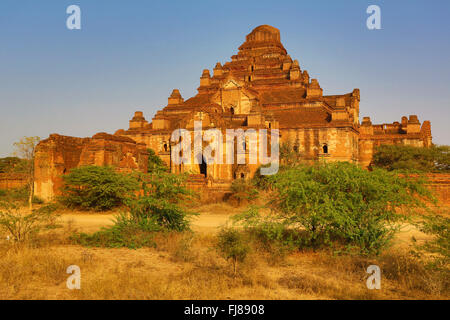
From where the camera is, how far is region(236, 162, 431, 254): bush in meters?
9.21

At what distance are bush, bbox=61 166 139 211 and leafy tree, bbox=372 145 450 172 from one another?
65.7 feet

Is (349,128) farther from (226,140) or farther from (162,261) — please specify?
(162,261)

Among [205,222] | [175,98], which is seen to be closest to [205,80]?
[175,98]

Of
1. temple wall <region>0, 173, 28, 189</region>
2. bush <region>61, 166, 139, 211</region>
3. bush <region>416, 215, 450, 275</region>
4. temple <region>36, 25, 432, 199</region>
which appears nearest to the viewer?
bush <region>416, 215, 450, 275</region>

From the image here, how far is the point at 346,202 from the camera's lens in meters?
9.34

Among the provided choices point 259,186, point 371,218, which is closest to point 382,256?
point 371,218

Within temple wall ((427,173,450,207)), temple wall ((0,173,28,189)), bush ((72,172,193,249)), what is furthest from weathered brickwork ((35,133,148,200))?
temple wall ((427,173,450,207))

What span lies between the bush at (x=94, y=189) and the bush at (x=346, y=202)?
1057 cm

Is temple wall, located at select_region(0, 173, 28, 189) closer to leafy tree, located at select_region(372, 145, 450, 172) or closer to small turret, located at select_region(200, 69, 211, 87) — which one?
small turret, located at select_region(200, 69, 211, 87)

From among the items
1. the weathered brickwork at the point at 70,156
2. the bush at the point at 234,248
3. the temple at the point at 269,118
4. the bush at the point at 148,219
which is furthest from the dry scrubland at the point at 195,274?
the temple at the point at 269,118

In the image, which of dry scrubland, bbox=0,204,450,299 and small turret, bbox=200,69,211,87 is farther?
small turret, bbox=200,69,211,87

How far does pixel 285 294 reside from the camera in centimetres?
682

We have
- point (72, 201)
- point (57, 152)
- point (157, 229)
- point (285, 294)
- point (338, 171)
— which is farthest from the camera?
point (57, 152)

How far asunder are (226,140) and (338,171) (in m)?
18.9
